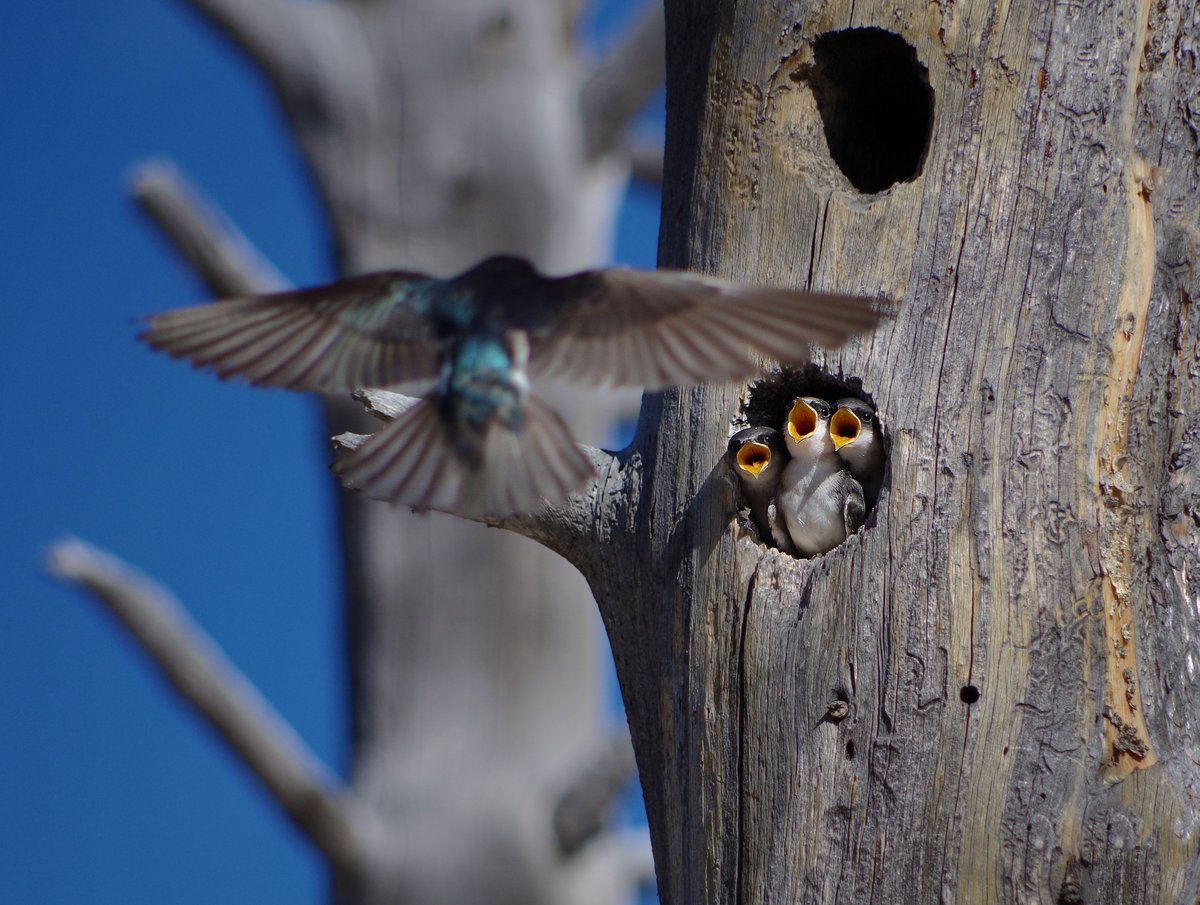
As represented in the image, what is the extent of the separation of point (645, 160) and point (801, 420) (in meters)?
4.61

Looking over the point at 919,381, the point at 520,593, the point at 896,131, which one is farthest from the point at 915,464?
the point at 520,593

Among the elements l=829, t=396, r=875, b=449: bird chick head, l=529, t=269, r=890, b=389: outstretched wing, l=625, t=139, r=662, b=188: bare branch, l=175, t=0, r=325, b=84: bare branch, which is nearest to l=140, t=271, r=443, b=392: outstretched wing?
l=529, t=269, r=890, b=389: outstretched wing

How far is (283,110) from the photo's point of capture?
6469 millimetres

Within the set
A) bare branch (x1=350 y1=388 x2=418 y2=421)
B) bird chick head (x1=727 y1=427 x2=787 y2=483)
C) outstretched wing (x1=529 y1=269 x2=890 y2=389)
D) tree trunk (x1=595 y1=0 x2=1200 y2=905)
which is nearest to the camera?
outstretched wing (x1=529 y1=269 x2=890 y2=389)

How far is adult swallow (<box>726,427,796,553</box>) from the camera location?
100 inches

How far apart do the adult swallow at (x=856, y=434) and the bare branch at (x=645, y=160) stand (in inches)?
179

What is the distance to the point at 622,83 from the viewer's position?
255 inches

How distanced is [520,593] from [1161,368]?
4.18m

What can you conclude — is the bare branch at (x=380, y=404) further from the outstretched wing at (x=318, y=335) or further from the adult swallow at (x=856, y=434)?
the adult swallow at (x=856, y=434)

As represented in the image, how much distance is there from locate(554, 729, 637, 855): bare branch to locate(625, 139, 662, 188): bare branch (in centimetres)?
283

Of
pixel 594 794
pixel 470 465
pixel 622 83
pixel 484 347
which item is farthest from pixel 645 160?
pixel 470 465

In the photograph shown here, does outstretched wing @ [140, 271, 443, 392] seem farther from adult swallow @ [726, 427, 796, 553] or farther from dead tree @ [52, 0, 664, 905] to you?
dead tree @ [52, 0, 664, 905]

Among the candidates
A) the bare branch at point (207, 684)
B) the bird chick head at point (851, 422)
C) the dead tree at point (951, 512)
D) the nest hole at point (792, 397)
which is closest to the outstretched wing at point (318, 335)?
the dead tree at point (951, 512)

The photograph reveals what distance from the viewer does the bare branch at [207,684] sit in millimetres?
4699
